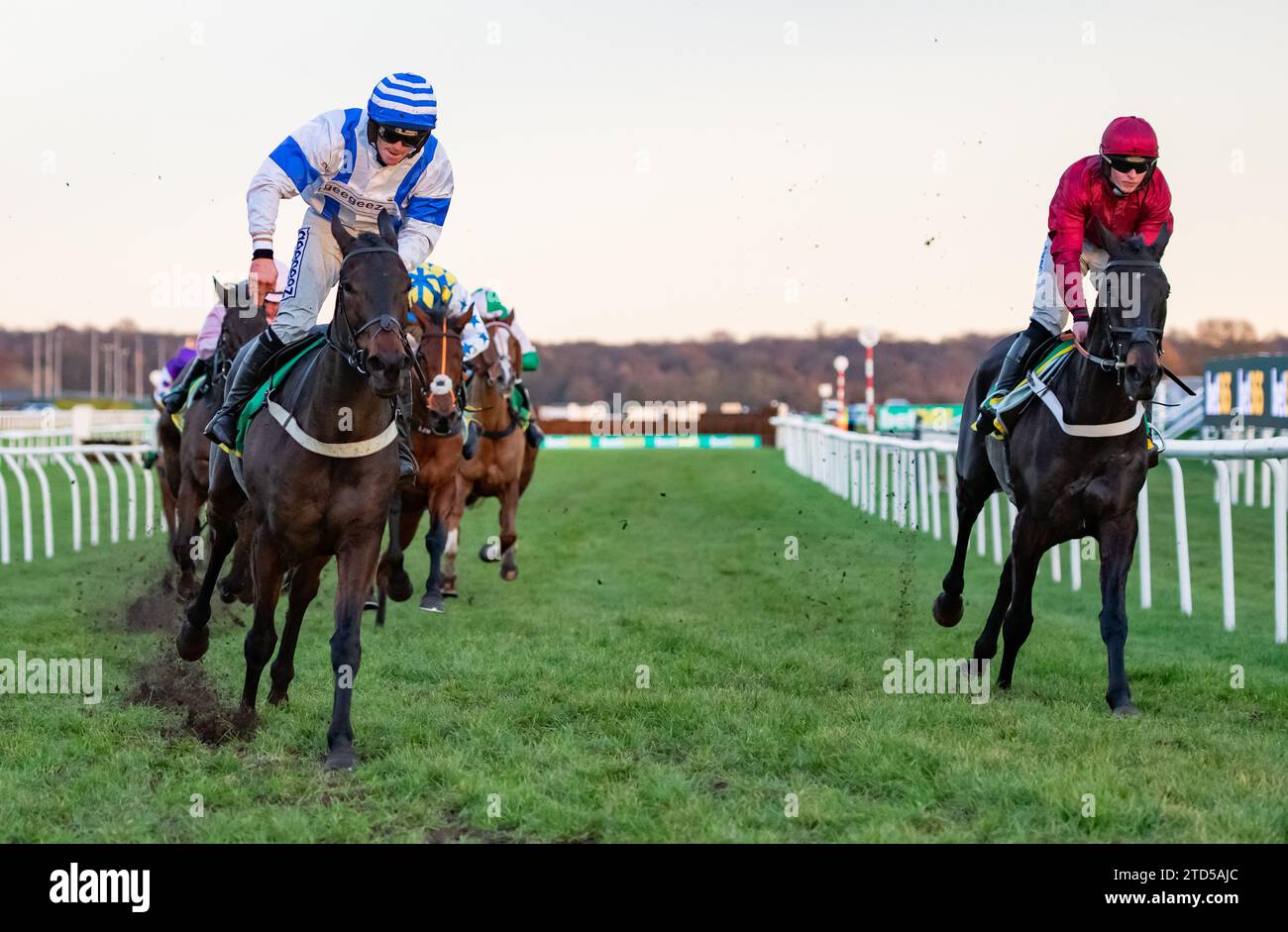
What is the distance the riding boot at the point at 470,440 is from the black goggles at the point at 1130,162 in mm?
4444

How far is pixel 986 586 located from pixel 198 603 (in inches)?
236

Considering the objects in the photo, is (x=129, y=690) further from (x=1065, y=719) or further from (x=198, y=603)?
(x=1065, y=719)

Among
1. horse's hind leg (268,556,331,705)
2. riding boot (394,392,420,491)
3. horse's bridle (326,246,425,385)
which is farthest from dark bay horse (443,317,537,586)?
horse's bridle (326,246,425,385)

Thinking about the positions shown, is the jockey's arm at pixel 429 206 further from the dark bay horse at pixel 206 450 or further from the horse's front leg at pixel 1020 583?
the horse's front leg at pixel 1020 583

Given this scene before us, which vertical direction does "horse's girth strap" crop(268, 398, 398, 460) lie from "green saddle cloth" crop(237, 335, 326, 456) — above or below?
below

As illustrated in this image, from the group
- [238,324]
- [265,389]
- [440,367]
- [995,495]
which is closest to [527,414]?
[440,367]

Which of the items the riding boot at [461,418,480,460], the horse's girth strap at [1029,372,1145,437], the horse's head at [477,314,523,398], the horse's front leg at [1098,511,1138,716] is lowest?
the horse's front leg at [1098,511,1138,716]

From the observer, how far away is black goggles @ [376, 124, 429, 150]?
4926 mm

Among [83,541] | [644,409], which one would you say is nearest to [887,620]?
[83,541]

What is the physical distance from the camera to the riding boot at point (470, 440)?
27.0 ft

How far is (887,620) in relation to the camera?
25.5 feet

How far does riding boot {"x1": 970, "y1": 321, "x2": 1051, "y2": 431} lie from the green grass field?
1.32 meters

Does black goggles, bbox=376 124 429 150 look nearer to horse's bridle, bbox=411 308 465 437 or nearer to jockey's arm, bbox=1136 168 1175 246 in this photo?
horse's bridle, bbox=411 308 465 437
